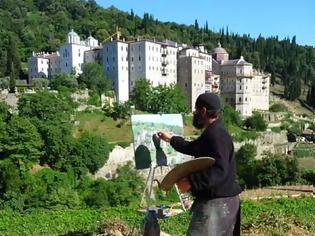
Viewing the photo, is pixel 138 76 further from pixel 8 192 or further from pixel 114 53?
pixel 8 192

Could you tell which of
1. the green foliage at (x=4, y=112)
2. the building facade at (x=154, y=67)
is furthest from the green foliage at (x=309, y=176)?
the building facade at (x=154, y=67)

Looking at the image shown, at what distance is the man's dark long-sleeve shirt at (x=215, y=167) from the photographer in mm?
3582

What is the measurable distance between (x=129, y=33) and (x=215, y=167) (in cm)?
8435

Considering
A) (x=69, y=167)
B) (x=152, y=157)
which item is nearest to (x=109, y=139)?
(x=69, y=167)

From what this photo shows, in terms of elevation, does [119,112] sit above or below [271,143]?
above

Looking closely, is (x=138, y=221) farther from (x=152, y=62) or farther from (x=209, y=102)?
(x=152, y=62)

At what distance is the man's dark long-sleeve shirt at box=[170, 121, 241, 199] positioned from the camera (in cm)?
358

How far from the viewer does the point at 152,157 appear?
653cm

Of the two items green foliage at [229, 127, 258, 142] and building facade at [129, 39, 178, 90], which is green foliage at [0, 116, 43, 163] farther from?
building facade at [129, 39, 178, 90]

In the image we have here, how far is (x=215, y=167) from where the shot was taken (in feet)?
11.7

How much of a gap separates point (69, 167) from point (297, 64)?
74396mm

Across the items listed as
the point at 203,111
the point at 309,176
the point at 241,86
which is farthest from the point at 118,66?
the point at 203,111

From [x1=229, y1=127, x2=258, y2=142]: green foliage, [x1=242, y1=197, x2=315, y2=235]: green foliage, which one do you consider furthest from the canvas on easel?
[x1=229, y1=127, x2=258, y2=142]: green foliage

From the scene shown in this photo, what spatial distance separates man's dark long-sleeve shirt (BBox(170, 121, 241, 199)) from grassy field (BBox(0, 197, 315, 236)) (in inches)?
164
